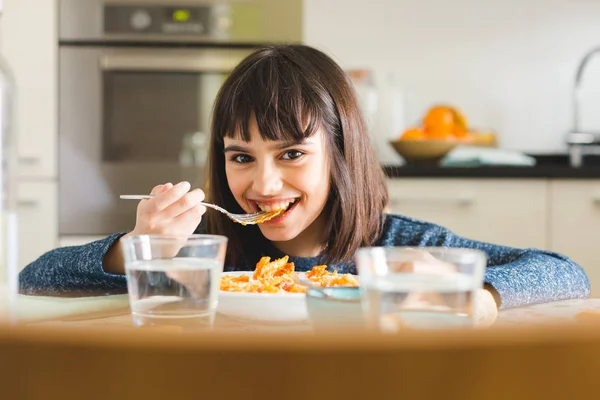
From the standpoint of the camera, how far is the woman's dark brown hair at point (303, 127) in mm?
1393

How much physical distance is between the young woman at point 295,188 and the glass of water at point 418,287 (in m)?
0.60

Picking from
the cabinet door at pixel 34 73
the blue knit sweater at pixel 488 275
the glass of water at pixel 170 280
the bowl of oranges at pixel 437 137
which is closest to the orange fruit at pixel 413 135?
the bowl of oranges at pixel 437 137

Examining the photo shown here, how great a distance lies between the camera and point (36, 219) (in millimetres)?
2979

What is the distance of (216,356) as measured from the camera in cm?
23

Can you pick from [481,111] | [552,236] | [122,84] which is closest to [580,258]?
[552,236]

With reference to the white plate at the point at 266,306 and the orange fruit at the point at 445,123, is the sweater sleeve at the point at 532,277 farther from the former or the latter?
the orange fruit at the point at 445,123

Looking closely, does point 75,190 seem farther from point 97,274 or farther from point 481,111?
point 97,274

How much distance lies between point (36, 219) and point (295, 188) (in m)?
1.85

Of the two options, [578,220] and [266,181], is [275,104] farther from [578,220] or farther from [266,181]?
[578,220]

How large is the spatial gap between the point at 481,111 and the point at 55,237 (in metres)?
1.69

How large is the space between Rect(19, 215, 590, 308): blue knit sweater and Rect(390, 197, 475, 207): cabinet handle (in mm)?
1196

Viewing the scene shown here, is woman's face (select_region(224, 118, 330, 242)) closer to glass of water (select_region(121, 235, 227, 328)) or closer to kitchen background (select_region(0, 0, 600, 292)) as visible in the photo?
glass of water (select_region(121, 235, 227, 328))

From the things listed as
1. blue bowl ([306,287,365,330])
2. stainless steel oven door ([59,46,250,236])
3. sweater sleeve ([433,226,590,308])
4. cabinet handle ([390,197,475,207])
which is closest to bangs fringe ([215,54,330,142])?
sweater sleeve ([433,226,590,308])

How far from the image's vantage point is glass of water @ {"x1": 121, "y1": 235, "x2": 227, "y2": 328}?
639mm
